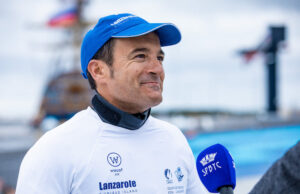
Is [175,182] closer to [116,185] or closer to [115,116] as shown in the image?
[116,185]

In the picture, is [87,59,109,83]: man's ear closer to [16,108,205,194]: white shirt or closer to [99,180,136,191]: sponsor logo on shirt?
[16,108,205,194]: white shirt

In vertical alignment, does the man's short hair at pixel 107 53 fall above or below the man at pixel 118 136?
above

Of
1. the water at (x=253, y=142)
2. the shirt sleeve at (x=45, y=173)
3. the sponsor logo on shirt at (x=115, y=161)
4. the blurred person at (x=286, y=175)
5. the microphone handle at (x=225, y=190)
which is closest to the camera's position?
the blurred person at (x=286, y=175)

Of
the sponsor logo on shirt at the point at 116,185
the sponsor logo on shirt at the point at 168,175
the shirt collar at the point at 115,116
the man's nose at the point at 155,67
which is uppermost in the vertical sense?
the man's nose at the point at 155,67

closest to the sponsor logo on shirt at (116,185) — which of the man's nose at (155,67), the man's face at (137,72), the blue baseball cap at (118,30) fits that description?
the man's face at (137,72)

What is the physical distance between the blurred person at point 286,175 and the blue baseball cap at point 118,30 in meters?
0.95

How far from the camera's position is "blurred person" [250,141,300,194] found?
1.12 m

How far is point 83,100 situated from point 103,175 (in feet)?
101

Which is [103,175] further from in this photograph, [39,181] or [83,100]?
[83,100]

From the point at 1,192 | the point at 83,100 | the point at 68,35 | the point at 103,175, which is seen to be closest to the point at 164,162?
the point at 103,175

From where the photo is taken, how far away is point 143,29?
1869 mm

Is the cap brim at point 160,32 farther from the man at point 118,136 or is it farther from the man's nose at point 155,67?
the man's nose at point 155,67

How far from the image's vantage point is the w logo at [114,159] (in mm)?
1804

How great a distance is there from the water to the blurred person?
36.8 ft
